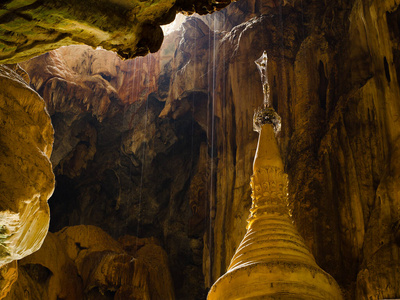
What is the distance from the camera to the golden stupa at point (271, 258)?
5.75 m

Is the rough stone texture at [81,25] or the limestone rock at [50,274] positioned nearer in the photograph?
the rough stone texture at [81,25]

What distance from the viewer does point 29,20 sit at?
3.17 meters

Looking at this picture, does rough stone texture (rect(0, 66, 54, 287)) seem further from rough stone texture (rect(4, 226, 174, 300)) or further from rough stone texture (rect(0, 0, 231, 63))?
rough stone texture (rect(4, 226, 174, 300))

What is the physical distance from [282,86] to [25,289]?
27.6 feet

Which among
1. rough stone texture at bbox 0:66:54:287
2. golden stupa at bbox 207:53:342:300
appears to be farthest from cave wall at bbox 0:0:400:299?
rough stone texture at bbox 0:66:54:287

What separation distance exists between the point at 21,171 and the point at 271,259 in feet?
10.8

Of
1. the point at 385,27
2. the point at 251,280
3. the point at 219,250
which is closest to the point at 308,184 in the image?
the point at 219,250

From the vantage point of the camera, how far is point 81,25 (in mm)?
3354

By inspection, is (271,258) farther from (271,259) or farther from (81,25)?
(81,25)

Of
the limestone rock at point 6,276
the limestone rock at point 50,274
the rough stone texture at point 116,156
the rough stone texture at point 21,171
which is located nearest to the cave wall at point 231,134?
the rough stone texture at point 116,156

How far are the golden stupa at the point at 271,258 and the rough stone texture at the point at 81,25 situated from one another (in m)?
3.31

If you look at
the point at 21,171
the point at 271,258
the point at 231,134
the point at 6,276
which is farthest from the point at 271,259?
the point at 231,134

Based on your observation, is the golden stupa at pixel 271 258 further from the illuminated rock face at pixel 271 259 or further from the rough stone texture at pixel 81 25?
the rough stone texture at pixel 81 25

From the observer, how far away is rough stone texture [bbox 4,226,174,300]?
41.8ft
